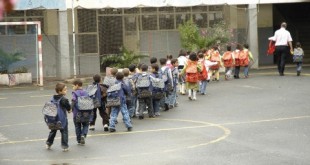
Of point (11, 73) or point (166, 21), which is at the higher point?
point (166, 21)

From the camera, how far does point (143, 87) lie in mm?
12211

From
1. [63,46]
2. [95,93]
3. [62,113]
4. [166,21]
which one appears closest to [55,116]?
[62,113]

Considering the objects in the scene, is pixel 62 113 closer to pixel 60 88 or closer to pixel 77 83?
pixel 60 88

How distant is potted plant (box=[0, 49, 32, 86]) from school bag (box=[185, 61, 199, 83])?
29.8 ft

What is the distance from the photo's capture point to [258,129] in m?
10.2

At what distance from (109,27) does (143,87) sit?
41.9 ft

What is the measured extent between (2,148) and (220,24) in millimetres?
16958

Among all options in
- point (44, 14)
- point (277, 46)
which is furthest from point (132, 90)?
point (44, 14)

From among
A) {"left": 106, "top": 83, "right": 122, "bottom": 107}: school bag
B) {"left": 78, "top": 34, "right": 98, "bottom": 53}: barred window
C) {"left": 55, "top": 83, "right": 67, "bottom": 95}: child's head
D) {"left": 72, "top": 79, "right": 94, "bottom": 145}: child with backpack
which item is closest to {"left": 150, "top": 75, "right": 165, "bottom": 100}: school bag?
{"left": 106, "top": 83, "right": 122, "bottom": 107}: school bag

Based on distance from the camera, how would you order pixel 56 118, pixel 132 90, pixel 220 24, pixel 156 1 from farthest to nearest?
pixel 220 24
pixel 156 1
pixel 132 90
pixel 56 118

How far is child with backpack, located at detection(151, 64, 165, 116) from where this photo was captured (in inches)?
493

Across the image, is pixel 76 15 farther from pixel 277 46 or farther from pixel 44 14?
pixel 277 46

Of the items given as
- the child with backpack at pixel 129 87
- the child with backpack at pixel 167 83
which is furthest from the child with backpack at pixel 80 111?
the child with backpack at pixel 167 83

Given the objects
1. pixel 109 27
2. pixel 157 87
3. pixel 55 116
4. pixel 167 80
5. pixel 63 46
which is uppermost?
pixel 109 27
